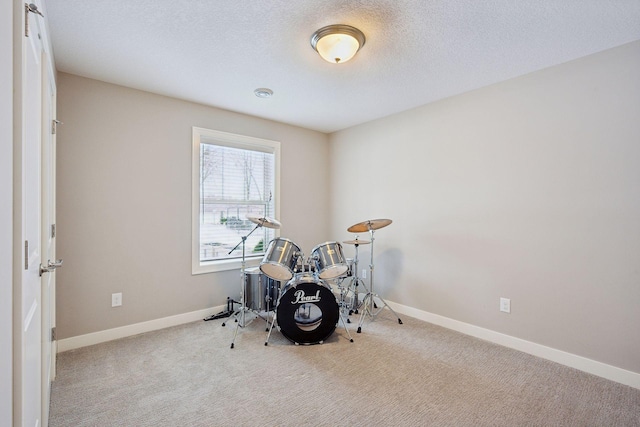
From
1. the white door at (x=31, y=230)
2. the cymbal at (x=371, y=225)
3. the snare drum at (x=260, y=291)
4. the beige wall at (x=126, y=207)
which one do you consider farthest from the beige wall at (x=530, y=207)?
the white door at (x=31, y=230)

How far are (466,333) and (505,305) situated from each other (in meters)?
0.50

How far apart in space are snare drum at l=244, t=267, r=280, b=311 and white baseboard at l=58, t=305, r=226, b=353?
1.79 ft

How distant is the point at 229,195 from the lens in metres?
3.75

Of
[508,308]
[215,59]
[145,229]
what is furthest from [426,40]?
[145,229]

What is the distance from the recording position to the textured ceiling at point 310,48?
5.98 feet

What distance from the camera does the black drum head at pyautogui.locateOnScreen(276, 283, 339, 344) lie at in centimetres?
276

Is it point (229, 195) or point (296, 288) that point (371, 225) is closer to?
point (296, 288)

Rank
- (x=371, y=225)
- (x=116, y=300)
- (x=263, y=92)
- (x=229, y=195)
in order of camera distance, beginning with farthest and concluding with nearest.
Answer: (x=229, y=195), (x=371, y=225), (x=263, y=92), (x=116, y=300)

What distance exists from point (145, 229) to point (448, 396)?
3.03 meters

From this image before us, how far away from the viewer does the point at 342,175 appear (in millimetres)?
4473

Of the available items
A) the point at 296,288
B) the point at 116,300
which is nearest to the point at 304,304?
the point at 296,288

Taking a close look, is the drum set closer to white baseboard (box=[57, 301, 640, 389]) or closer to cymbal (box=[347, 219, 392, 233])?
cymbal (box=[347, 219, 392, 233])

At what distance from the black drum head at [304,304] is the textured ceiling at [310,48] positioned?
194cm

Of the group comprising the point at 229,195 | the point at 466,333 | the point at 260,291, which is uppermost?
the point at 229,195
